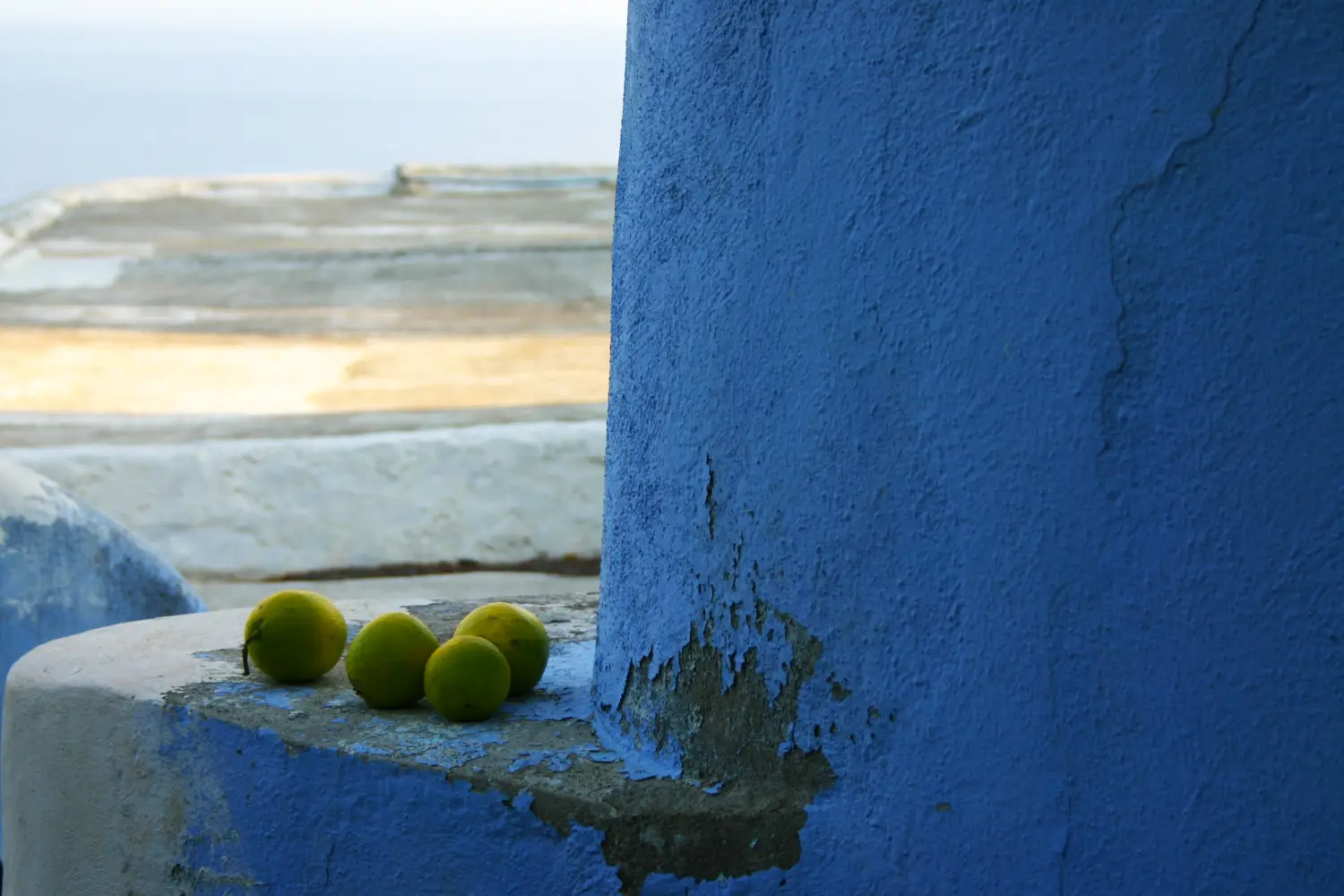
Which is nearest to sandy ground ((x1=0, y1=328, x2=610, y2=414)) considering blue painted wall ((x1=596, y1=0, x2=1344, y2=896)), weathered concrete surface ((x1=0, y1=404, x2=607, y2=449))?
weathered concrete surface ((x1=0, y1=404, x2=607, y2=449))

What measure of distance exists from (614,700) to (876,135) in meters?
0.67

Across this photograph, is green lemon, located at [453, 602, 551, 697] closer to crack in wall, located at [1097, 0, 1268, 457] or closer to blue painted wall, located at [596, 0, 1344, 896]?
blue painted wall, located at [596, 0, 1344, 896]

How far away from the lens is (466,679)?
162cm

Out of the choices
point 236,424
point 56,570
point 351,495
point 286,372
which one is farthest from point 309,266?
point 56,570

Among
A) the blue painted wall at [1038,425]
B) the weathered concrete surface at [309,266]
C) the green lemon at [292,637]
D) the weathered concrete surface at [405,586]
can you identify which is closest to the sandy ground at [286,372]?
the weathered concrete surface at [309,266]

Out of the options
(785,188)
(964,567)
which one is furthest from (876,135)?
(964,567)

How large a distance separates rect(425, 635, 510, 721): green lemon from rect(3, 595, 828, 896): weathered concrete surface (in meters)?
0.02

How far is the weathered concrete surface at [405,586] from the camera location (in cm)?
416

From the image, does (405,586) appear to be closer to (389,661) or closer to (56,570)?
(56,570)

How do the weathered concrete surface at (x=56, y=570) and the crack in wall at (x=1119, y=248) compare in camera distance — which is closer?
the crack in wall at (x=1119, y=248)

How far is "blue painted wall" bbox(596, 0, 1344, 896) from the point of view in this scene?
121 centimetres

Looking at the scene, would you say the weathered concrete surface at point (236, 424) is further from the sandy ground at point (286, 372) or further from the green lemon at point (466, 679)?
the green lemon at point (466, 679)

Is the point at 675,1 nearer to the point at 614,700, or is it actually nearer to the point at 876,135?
the point at 876,135

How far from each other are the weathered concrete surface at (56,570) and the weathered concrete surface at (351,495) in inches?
61.8
